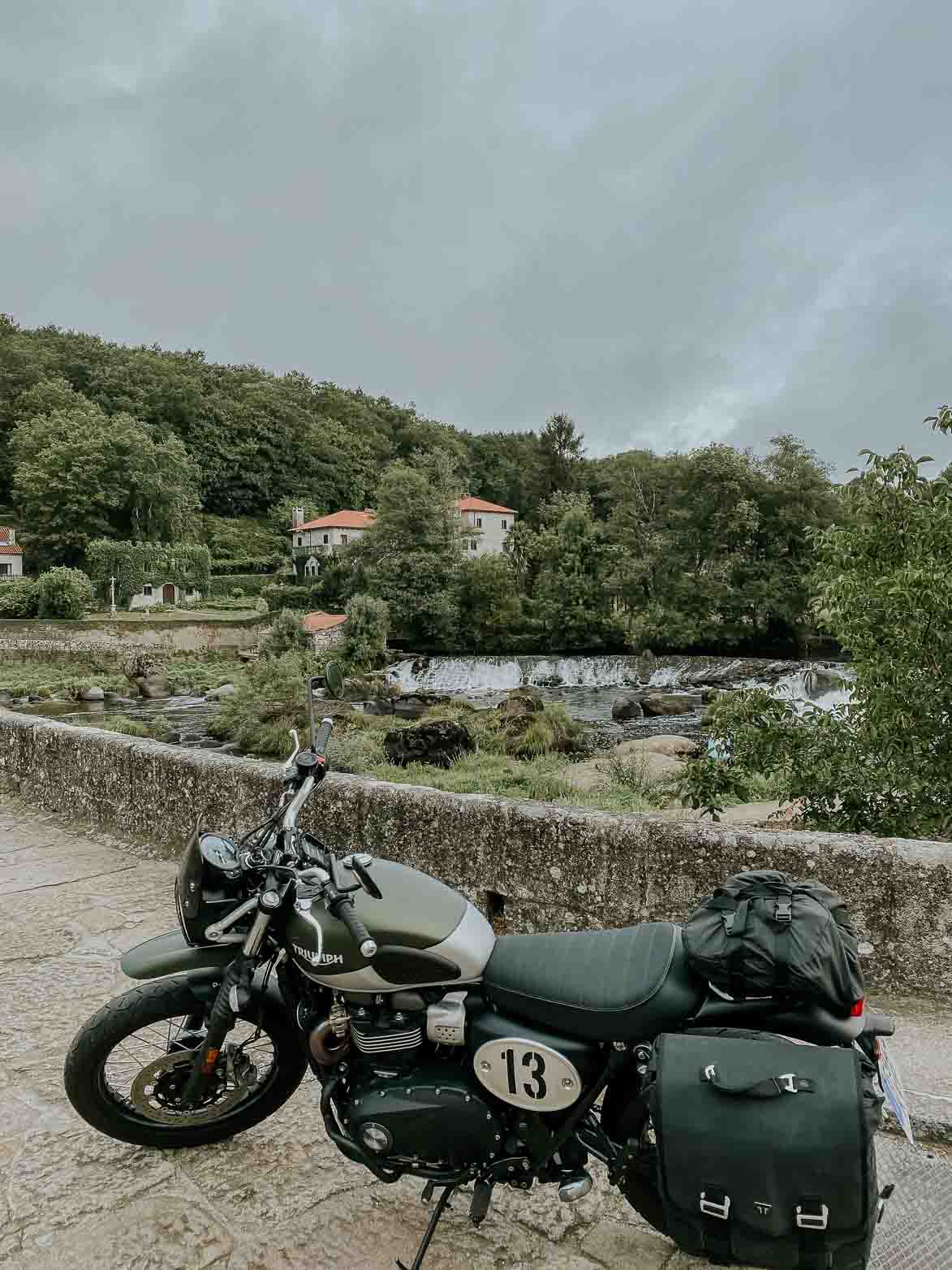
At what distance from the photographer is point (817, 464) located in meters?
34.0

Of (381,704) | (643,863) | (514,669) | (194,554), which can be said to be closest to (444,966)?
(643,863)

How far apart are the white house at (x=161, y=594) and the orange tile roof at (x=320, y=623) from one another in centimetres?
1427

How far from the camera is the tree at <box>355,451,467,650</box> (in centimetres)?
3959

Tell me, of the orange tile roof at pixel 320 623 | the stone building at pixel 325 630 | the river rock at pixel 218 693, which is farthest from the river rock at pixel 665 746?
the orange tile roof at pixel 320 623

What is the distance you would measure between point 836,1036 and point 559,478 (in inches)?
3006

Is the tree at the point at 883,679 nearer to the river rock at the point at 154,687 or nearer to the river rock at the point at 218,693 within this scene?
the river rock at the point at 218,693

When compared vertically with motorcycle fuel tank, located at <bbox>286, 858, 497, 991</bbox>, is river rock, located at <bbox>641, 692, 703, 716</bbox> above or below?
below

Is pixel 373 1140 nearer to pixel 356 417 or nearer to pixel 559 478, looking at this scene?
pixel 559 478

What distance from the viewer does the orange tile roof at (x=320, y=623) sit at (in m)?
→ 35.3

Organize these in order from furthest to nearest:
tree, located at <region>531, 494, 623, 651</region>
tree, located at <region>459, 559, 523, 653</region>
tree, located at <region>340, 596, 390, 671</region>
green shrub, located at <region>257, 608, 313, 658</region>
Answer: tree, located at <region>459, 559, 523, 653</region>
tree, located at <region>531, 494, 623, 651</region>
tree, located at <region>340, 596, 390, 671</region>
green shrub, located at <region>257, 608, 313, 658</region>

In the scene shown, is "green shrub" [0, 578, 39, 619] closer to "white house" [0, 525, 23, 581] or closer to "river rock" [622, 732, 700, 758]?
"white house" [0, 525, 23, 581]

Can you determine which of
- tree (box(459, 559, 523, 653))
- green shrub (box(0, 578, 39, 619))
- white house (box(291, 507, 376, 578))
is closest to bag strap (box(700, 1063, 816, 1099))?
tree (box(459, 559, 523, 653))

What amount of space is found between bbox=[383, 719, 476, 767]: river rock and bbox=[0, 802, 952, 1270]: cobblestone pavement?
12.0m

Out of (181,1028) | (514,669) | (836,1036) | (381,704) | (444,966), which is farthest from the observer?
(514,669)
